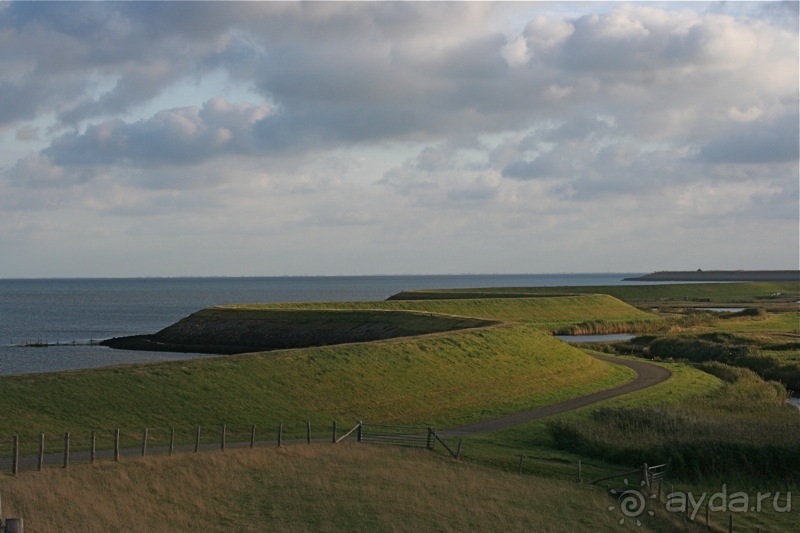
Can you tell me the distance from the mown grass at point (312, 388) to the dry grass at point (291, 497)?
7.09 metres

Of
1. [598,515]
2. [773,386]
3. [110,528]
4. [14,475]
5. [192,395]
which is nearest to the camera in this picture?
[110,528]

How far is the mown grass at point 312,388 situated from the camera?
144 ft

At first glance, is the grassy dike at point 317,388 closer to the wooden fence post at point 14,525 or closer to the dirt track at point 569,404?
the dirt track at point 569,404

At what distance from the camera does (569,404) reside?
5684cm

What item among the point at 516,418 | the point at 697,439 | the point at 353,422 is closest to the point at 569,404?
the point at 516,418

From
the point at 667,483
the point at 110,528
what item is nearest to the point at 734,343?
the point at 667,483

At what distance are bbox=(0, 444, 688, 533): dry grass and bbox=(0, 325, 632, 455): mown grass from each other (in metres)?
7.09

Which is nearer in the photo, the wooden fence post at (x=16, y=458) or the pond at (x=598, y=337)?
the wooden fence post at (x=16, y=458)

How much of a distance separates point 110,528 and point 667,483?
22855mm

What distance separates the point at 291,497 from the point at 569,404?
2899 cm

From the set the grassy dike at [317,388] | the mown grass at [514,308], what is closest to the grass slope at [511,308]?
the mown grass at [514,308]

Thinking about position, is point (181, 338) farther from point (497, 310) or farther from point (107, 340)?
point (497, 310)

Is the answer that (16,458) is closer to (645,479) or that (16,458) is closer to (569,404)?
(645,479)

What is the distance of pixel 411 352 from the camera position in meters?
64.5
